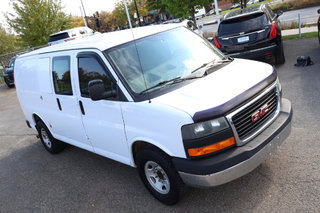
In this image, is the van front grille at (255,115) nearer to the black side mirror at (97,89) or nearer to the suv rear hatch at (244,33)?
the black side mirror at (97,89)

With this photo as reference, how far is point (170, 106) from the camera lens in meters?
3.12

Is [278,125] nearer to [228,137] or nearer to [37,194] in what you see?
[228,137]

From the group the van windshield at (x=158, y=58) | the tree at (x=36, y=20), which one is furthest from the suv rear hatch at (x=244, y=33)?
the tree at (x=36, y=20)

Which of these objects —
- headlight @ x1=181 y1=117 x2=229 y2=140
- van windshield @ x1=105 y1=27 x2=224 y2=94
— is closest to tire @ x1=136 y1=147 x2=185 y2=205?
headlight @ x1=181 y1=117 x2=229 y2=140

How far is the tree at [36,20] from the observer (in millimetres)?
24219

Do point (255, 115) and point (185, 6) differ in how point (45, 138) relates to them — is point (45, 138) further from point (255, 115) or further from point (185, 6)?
point (185, 6)

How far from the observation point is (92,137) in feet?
14.5

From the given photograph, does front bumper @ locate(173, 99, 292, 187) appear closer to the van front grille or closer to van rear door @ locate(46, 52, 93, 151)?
the van front grille

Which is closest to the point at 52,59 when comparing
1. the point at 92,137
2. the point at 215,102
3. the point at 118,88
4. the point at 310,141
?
the point at 92,137

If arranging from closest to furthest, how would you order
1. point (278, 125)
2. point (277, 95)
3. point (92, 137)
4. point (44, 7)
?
point (278, 125)
point (277, 95)
point (92, 137)
point (44, 7)

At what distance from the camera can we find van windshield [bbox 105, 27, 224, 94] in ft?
11.8

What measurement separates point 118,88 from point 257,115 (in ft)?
5.26

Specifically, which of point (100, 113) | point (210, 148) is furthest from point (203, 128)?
point (100, 113)

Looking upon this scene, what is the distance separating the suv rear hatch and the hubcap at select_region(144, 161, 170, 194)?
592cm
